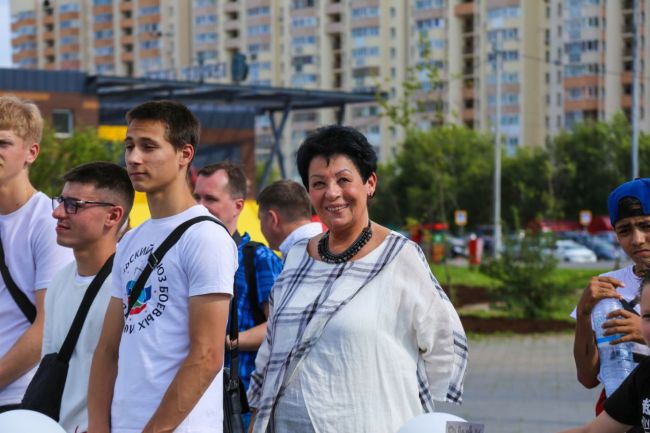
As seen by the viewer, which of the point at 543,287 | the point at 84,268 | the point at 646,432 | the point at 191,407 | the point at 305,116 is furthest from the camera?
the point at 305,116

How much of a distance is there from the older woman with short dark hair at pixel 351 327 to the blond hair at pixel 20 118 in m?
1.38

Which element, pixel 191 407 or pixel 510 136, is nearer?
pixel 191 407

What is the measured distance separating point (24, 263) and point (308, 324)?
1.50m

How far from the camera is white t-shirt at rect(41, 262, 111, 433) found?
4078 millimetres

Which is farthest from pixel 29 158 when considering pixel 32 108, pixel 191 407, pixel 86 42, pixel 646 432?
pixel 86 42

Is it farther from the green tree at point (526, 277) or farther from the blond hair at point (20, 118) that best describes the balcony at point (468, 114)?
the blond hair at point (20, 118)

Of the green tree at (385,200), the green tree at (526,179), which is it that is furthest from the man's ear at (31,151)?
the green tree at (385,200)

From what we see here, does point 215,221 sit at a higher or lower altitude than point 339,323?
higher

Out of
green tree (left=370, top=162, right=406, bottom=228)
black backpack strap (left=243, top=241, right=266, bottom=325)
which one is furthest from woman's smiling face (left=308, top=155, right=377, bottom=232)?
green tree (left=370, top=162, right=406, bottom=228)

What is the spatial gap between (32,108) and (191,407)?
1752 millimetres

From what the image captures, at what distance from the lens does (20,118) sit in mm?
4688

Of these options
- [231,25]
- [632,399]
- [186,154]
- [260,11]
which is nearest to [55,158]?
[186,154]

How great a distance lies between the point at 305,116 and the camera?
123625 mm

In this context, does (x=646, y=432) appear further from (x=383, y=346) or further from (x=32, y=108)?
(x=32, y=108)
